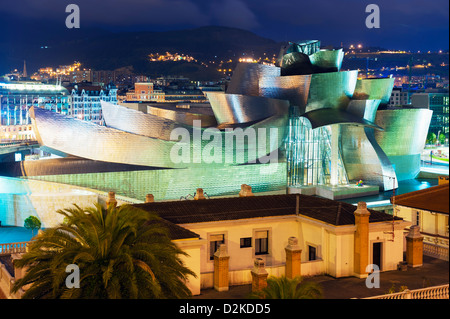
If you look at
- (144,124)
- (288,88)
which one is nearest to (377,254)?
(144,124)

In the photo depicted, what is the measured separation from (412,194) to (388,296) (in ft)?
11.5

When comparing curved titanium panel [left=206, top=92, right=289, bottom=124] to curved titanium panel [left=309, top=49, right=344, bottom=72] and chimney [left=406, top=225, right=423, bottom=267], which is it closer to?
curved titanium panel [left=309, top=49, right=344, bottom=72]

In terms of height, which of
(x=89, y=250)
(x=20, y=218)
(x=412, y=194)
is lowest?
(x=20, y=218)

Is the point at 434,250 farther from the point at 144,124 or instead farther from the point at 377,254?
the point at 144,124

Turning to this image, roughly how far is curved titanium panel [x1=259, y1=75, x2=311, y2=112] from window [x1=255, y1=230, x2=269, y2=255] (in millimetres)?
23382

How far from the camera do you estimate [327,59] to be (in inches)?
1810

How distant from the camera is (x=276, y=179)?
42.3m

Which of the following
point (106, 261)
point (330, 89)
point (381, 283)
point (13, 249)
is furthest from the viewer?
point (330, 89)

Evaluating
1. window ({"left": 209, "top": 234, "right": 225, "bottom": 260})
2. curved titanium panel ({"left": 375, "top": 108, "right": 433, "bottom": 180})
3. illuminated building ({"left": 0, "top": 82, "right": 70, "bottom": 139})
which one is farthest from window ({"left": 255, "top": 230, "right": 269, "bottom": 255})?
illuminated building ({"left": 0, "top": 82, "right": 70, "bottom": 139})

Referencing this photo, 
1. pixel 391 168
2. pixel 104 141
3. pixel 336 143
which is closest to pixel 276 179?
pixel 336 143

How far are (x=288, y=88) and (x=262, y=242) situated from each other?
952 inches

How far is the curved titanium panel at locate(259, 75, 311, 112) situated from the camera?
144 feet

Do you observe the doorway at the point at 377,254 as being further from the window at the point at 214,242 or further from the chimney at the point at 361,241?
the window at the point at 214,242
